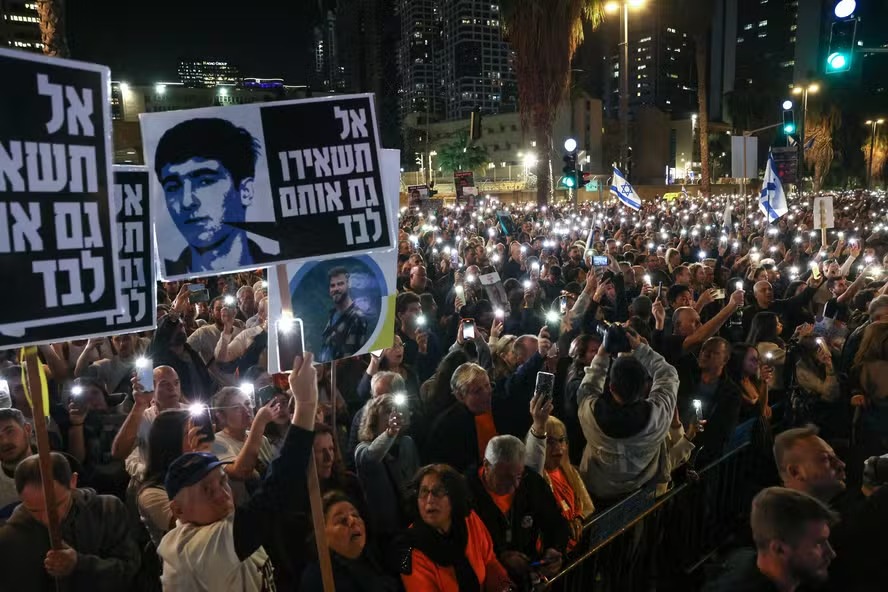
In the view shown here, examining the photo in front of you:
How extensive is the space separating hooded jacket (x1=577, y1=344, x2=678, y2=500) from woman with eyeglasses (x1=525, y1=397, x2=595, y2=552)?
139 millimetres

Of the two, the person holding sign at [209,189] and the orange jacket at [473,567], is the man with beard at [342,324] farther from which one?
the orange jacket at [473,567]

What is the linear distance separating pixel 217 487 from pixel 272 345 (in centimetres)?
78

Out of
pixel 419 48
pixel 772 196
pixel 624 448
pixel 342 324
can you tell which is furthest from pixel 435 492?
pixel 419 48

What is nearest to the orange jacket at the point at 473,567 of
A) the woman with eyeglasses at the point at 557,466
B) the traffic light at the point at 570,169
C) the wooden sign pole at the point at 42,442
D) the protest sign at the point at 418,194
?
the woman with eyeglasses at the point at 557,466

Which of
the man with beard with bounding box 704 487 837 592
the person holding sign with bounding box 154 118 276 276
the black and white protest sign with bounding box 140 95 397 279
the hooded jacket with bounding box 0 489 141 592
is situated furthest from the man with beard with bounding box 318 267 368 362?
the man with beard with bounding box 704 487 837 592

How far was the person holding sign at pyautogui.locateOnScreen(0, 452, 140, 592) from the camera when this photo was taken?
112 inches

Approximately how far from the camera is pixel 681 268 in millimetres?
Result: 9250

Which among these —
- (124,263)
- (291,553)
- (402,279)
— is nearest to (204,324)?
(402,279)

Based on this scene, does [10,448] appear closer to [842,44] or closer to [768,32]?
[842,44]

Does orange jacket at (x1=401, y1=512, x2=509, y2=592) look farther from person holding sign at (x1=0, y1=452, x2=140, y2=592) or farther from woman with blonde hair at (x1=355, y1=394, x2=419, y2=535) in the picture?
person holding sign at (x1=0, y1=452, x2=140, y2=592)

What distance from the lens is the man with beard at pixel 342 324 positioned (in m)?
3.79

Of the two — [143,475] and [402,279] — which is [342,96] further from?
[402,279]

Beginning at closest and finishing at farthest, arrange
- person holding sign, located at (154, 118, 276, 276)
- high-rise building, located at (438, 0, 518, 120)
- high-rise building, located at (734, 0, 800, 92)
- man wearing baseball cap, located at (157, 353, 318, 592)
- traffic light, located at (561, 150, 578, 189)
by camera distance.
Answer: man wearing baseball cap, located at (157, 353, 318, 592), person holding sign, located at (154, 118, 276, 276), traffic light, located at (561, 150, 578, 189), high-rise building, located at (734, 0, 800, 92), high-rise building, located at (438, 0, 518, 120)

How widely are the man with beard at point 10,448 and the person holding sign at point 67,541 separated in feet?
2.35
